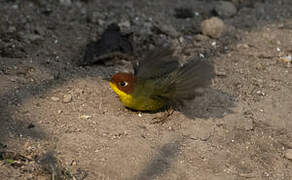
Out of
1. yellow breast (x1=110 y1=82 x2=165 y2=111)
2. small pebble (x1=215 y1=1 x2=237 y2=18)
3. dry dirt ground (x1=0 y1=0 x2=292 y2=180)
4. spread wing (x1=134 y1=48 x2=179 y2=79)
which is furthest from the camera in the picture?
small pebble (x1=215 y1=1 x2=237 y2=18)

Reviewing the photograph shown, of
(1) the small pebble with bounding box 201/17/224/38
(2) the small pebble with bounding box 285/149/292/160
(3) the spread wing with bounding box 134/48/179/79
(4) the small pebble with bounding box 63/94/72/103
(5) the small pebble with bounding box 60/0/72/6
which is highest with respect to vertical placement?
(3) the spread wing with bounding box 134/48/179/79

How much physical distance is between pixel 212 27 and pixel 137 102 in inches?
84.4

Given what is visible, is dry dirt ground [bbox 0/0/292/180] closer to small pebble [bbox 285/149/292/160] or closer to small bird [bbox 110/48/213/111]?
small pebble [bbox 285/149/292/160]

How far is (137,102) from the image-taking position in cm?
426

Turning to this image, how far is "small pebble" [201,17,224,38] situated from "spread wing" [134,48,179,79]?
1.49 metres

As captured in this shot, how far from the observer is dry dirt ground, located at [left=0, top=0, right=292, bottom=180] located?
3.81 m

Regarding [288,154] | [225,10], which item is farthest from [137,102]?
[225,10]

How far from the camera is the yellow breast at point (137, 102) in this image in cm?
423

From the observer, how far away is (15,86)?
14.7 ft

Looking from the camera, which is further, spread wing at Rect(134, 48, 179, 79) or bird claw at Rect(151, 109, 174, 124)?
spread wing at Rect(134, 48, 179, 79)

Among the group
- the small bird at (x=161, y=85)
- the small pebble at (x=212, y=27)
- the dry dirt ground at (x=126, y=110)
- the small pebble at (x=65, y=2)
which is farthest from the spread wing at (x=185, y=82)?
the small pebble at (x=65, y=2)

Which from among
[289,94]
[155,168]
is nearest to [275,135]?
[289,94]

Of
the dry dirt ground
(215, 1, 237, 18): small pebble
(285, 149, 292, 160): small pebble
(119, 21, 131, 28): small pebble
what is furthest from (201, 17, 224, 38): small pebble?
(285, 149, 292, 160): small pebble

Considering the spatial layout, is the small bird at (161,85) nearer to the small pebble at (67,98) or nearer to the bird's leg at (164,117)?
the bird's leg at (164,117)
